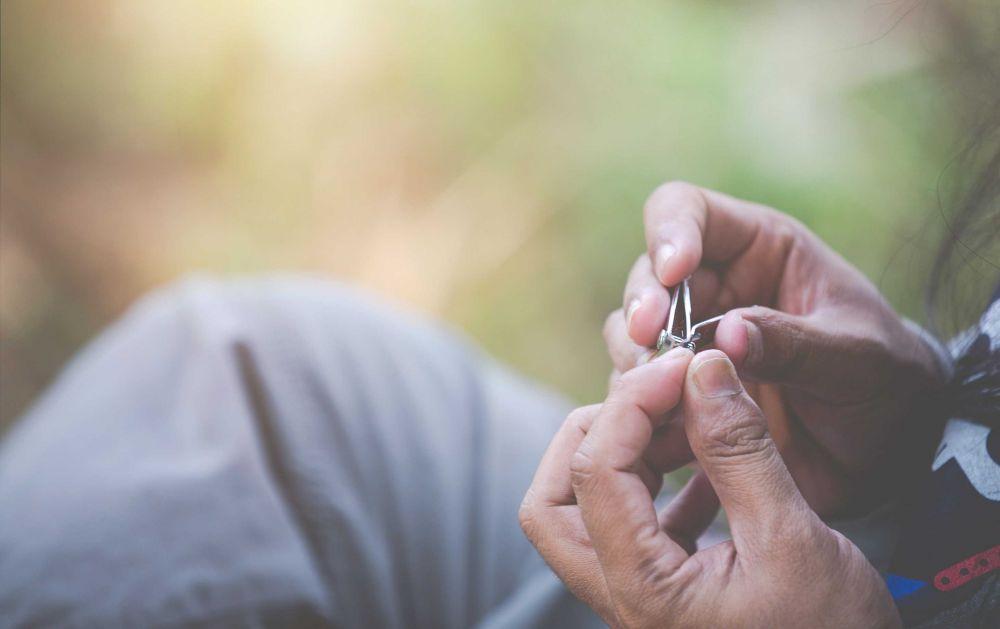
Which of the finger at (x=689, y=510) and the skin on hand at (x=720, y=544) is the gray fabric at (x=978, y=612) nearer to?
the skin on hand at (x=720, y=544)

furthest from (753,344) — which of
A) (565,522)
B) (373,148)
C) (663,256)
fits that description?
(373,148)

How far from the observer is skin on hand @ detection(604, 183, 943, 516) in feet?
2.68

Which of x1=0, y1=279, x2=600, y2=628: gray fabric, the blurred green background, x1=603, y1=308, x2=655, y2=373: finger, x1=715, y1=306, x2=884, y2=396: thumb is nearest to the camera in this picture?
x1=715, y1=306, x2=884, y2=396: thumb

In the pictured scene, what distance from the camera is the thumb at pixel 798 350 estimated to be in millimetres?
733

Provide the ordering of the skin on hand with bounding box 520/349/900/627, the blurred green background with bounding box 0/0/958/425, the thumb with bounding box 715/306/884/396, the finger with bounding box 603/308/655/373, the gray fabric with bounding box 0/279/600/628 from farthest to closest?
the blurred green background with bounding box 0/0/958/425 < the gray fabric with bounding box 0/279/600/628 < the finger with bounding box 603/308/655/373 < the thumb with bounding box 715/306/884/396 < the skin on hand with bounding box 520/349/900/627

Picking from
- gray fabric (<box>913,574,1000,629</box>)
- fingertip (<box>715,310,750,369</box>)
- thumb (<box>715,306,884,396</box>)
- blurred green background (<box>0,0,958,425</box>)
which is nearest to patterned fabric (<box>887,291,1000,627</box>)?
gray fabric (<box>913,574,1000,629</box>)

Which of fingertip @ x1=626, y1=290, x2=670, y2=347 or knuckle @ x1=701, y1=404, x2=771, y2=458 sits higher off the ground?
fingertip @ x1=626, y1=290, x2=670, y2=347

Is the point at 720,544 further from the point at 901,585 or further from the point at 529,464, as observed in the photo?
the point at 529,464

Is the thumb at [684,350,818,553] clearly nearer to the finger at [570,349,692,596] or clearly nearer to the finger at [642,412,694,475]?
the finger at [570,349,692,596]

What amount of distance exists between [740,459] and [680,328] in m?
0.20

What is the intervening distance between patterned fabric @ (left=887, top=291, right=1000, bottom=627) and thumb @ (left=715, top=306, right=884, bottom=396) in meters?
0.10

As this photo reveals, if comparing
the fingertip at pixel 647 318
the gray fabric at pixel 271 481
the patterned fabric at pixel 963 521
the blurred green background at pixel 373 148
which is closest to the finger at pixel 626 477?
the fingertip at pixel 647 318

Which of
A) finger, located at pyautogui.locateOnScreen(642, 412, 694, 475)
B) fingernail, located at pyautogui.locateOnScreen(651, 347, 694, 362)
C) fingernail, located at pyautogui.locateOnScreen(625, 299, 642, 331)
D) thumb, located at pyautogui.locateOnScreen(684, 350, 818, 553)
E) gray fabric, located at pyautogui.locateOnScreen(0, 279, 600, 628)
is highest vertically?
fingernail, located at pyautogui.locateOnScreen(625, 299, 642, 331)

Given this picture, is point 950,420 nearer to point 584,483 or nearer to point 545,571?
point 584,483
